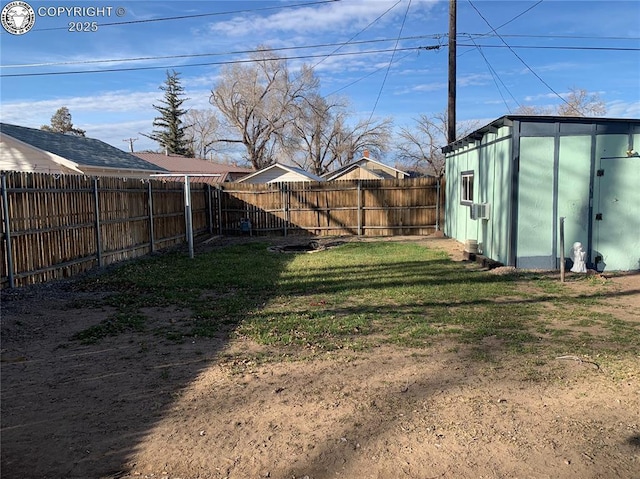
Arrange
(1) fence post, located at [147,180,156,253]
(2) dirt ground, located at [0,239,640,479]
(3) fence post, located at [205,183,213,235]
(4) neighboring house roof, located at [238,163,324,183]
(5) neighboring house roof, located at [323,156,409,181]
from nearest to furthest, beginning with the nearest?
(2) dirt ground, located at [0,239,640,479]
(1) fence post, located at [147,180,156,253]
(3) fence post, located at [205,183,213,235]
(4) neighboring house roof, located at [238,163,324,183]
(5) neighboring house roof, located at [323,156,409,181]

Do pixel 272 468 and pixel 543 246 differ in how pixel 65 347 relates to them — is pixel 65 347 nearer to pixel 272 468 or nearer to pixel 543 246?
pixel 272 468

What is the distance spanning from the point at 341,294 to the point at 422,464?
4428 mm

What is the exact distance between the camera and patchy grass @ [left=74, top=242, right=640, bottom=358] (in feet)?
16.1

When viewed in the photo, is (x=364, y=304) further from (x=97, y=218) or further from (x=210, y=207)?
(x=210, y=207)

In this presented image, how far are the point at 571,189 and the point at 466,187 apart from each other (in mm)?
4084

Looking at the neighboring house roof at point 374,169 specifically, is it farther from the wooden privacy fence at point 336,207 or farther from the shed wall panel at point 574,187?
the shed wall panel at point 574,187

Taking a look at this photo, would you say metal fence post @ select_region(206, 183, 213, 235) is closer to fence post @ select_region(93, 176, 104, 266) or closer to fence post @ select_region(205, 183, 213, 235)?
fence post @ select_region(205, 183, 213, 235)

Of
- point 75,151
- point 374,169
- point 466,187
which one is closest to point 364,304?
point 466,187

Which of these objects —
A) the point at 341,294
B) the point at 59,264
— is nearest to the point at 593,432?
the point at 341,294

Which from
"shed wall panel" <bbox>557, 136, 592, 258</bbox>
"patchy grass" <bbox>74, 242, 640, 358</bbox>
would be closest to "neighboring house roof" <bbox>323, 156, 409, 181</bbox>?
"patchy grass" <bbox>74, 242, 640, 358</bbox>

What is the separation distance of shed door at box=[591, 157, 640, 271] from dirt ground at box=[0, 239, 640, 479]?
5.03 m

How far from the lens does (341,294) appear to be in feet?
23.1

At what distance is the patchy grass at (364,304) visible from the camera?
4.90 meters

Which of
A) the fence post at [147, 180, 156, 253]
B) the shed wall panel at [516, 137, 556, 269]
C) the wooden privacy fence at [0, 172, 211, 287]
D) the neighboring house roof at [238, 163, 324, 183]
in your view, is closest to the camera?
the wooden privacy fence at [0, 172, 211, 287]
